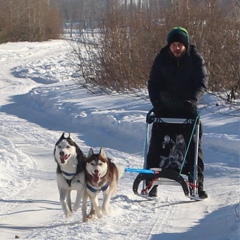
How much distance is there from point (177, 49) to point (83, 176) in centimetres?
179

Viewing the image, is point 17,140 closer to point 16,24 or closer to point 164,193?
Answer: point 164,193

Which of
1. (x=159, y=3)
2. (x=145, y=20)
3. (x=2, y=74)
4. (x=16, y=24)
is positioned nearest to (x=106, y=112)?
(x=145, y=20)

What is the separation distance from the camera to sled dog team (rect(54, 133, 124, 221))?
19.1 feet

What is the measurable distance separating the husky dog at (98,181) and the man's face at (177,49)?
144 centimetres

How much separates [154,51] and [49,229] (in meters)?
11.2

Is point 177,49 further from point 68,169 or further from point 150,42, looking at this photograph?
point 150,42

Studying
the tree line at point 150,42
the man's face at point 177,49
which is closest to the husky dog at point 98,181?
the man's face at point 177,49

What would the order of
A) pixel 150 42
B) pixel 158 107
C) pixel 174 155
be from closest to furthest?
1. pixel 158 107
2. pixel 174 155
3. pixel 150 42

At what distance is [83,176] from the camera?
234 inches

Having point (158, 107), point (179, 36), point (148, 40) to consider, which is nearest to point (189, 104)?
point (158, 107)

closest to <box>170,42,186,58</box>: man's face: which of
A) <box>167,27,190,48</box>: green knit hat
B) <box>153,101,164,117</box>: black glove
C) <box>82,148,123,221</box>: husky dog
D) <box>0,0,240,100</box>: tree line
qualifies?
<box>167,27,190,48</box>: green knit hat

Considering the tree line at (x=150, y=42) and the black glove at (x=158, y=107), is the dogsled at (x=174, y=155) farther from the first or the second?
the tree line at (x=150, y=42)

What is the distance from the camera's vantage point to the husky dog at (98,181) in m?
5.79

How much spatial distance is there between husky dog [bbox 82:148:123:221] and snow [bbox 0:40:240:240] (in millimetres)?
137
